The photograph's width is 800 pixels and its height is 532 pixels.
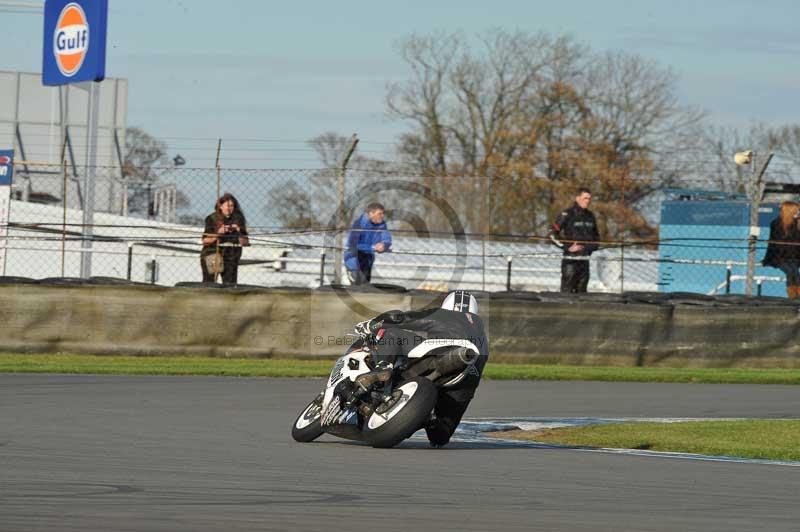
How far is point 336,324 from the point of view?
15805 mm

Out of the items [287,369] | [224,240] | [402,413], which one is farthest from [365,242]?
[402,413]

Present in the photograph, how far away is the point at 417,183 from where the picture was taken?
20.5 meters

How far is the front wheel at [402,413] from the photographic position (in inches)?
311

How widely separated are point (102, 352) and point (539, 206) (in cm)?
2425

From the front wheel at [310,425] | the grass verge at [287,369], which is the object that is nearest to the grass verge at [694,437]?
the front wheel at [310,425]

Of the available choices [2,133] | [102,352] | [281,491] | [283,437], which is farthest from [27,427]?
[2,133]

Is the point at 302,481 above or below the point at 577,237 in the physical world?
below

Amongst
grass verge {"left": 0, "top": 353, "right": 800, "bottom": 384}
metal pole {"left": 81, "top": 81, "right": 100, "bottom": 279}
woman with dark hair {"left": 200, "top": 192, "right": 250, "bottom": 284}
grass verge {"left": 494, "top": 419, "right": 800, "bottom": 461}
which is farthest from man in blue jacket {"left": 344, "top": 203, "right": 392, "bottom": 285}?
grass verge {"left": 494, "top": 419, "right": 800, "bottom": 461}

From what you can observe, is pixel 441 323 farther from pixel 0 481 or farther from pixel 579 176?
pixel 579 176

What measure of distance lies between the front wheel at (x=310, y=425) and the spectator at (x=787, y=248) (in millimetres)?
11563

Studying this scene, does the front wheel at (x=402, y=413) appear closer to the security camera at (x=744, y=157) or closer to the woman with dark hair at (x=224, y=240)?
the woman with dark hair at (x=224, y=240)

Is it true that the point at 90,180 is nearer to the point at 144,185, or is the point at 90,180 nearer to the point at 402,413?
the point at 144,185

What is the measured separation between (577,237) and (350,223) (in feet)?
10.1

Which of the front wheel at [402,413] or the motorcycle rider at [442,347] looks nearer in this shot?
the front wheel at [402,413]
